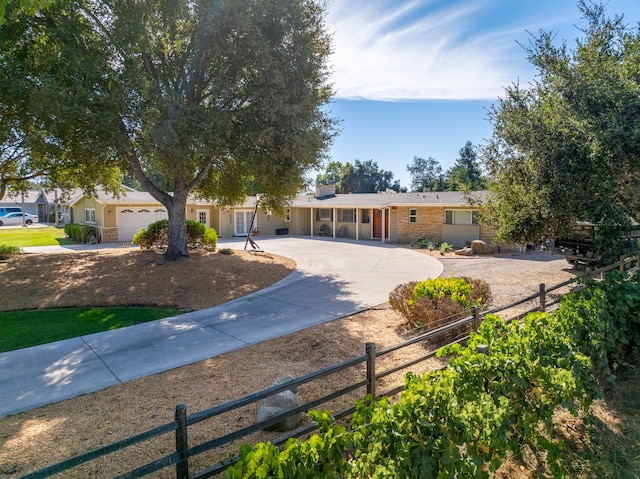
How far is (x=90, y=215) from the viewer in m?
27.2

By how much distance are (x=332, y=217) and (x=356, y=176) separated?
30767mm

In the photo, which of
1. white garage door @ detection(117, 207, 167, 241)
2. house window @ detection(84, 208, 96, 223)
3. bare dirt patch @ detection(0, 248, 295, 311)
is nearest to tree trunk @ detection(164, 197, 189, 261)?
bare dirt patch @ detection(0, 248, 295, 311)

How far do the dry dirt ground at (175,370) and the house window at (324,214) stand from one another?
1559cm

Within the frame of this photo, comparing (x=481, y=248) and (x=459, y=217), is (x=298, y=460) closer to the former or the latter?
(x=481, y=248)

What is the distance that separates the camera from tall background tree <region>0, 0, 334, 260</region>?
10.2 m

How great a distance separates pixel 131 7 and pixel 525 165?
1127 cm

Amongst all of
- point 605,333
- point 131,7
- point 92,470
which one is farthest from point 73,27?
point 605,333

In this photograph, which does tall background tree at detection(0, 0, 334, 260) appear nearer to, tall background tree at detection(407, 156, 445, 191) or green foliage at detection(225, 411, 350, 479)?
green foliage at detection(225, 411, 350, 479)

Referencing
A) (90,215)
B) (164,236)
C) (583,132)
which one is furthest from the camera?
(90,215)

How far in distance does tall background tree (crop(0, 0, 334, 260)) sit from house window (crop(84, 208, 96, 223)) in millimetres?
14620

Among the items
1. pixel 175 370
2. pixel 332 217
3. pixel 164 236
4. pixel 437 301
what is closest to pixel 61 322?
pixel 175 370

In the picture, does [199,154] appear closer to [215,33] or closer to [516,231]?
[215,33]

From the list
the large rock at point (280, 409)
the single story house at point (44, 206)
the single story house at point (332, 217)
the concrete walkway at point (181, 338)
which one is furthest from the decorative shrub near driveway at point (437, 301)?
the single story house at point (44, 206)

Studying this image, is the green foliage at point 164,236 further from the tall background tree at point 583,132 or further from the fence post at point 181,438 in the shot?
the fence post at point 181,438
